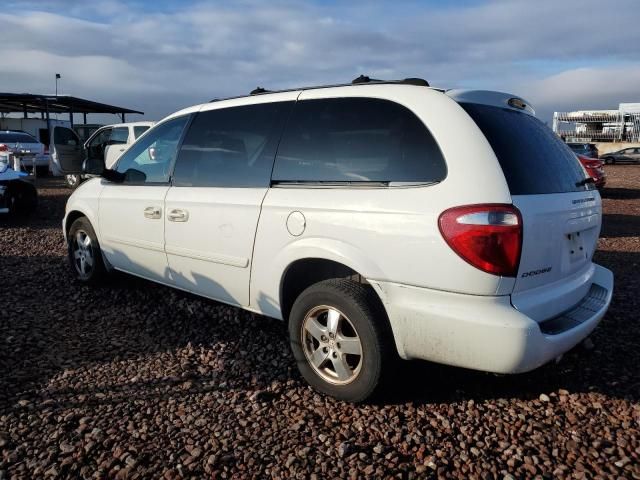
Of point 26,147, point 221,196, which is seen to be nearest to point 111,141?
point 26,147

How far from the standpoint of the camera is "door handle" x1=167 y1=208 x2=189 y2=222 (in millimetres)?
3916

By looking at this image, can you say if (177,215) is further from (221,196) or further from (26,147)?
(26,147)

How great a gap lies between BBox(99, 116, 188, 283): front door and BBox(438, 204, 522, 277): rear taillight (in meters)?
2.53

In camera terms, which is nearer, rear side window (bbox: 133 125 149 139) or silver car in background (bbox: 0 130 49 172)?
rear side window (bbox: 133 125 149 139)

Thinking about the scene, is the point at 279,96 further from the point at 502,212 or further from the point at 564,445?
the point at 564,445

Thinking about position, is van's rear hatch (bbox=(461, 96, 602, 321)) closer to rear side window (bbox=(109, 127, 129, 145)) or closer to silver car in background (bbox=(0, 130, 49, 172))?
rear side window (bbox=(109, 127, 129, 145))

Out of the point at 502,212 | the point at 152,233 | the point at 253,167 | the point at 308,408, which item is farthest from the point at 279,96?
the point at 308,408

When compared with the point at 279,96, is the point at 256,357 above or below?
below

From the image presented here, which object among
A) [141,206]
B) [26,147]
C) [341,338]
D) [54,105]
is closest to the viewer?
[341,338]

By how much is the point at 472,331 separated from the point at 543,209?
73 centimetres

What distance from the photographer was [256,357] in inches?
149

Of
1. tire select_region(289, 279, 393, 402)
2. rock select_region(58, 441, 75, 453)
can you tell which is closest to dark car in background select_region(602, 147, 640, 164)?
tire select_region(289, 279, 393, 402)

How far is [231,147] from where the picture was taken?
3857 mm

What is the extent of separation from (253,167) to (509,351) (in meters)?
2.02
